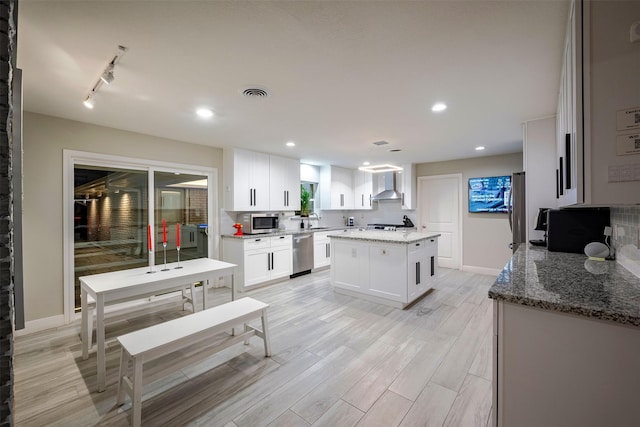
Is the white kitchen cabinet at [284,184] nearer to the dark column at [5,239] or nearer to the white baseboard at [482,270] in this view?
the white baseboard at [482,270]

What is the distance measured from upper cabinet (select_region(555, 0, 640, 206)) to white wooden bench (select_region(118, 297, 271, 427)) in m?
2.35

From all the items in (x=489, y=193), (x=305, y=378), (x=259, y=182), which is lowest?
(x=305, y=378)

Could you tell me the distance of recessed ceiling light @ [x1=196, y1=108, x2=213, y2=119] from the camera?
113 inches

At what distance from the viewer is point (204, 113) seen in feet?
9.73

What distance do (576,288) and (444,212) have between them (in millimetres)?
4997

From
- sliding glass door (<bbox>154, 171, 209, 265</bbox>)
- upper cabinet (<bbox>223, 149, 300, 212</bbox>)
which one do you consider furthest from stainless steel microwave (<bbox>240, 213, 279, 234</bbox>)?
sliding glass door (<bbox>154, 171, 209, 265</bbox>)

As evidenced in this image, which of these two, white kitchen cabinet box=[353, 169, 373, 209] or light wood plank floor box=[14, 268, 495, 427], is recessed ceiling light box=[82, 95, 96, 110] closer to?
light wood plank floor box=[14, 268, 495, 427]

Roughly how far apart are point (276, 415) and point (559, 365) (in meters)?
1.59

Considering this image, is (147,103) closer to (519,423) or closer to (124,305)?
(124,305)

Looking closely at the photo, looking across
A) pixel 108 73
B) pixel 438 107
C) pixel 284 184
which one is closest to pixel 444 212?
pixel 284 184

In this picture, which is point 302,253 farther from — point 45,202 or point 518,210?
point 45,202

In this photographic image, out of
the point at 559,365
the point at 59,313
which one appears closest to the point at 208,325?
the point at 559,365

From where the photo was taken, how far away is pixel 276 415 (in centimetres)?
176

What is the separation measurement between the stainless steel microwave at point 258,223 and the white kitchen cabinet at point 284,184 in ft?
0.74
